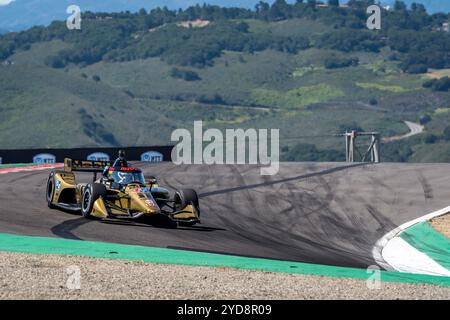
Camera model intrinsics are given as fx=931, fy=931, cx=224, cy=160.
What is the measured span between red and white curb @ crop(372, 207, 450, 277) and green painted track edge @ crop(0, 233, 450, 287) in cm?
184

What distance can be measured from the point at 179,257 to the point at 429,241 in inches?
256

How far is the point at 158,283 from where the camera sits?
10969 mm

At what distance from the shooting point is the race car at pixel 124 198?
17203 mm

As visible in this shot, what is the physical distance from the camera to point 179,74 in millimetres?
164750

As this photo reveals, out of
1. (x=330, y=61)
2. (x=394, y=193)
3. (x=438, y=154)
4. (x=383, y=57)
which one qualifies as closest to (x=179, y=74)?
(x=330, y=61)

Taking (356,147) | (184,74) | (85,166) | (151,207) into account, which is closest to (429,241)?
(151,207)

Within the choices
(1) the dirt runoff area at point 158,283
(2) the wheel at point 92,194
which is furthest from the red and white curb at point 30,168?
(1) the dirt runoff area at point 158,283

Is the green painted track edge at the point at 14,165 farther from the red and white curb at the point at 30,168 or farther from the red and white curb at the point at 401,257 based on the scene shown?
the red and white curb at the point at 401,257

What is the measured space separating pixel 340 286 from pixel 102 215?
6.68 m

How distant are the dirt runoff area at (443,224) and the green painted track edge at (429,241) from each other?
0.11 metres

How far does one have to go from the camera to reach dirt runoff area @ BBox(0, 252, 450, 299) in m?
10.2

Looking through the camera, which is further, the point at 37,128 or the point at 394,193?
the point at 37,128
